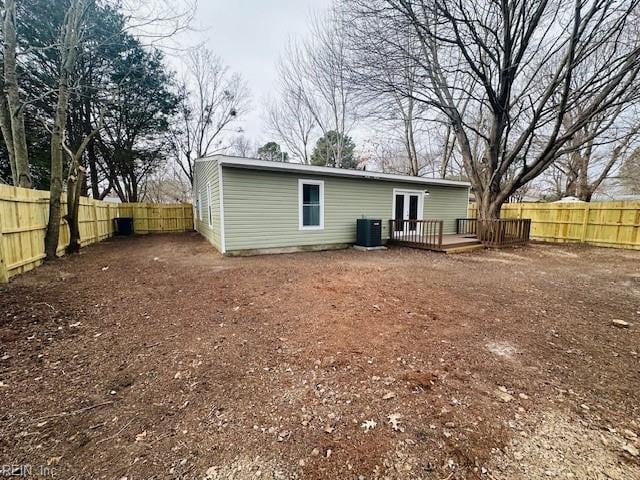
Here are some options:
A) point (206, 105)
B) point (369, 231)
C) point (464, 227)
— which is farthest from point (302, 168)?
point (206, 105)

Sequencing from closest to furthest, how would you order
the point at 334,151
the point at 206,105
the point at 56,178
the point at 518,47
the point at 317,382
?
the point at 317,382
the point at 56,178
the point at 518,47
the point at 206,105
the point at 334,151

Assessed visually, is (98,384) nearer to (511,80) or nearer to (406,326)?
(406,326)

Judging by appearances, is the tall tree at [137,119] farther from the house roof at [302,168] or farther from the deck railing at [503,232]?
the deck railing at [503,232]

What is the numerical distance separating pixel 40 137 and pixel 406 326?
1683 centimetres

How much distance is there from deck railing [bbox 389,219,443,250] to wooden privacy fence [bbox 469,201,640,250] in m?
5.32

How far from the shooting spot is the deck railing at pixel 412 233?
9.43m

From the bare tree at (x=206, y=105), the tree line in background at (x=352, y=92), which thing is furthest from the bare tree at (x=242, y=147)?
the bare tree at (x=206, y=105)

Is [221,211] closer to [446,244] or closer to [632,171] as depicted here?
[446,244]

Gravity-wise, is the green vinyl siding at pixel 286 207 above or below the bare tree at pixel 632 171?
below

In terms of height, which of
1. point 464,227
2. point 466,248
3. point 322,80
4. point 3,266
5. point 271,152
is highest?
point 322,80

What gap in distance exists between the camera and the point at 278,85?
18953 mm

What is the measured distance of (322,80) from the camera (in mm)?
17219

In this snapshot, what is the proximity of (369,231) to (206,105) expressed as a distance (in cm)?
1680

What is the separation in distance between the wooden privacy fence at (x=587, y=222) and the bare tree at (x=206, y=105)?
18775 millimetres
